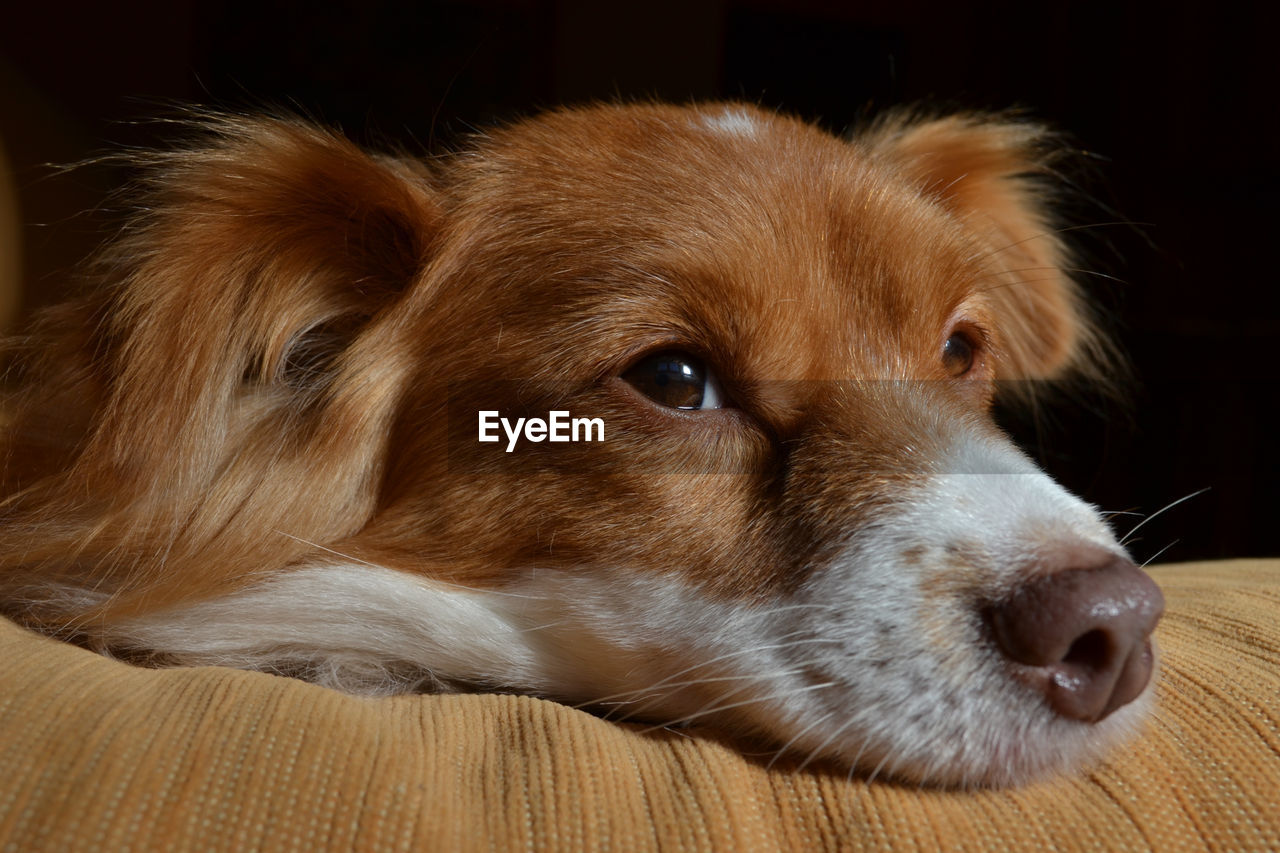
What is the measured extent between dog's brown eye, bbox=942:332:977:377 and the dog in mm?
98

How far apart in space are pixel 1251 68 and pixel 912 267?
427cm

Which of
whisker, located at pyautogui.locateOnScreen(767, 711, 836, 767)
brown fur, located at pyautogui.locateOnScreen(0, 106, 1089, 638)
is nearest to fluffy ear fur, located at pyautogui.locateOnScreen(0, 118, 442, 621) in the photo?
brown fur, located at pyautogui.locateOnScreen(0, 106, 1089, 638)

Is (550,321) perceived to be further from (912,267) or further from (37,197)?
(37,197)

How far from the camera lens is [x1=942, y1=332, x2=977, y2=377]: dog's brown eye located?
1.64 meters

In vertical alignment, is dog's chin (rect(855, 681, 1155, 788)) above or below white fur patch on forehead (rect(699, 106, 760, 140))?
below

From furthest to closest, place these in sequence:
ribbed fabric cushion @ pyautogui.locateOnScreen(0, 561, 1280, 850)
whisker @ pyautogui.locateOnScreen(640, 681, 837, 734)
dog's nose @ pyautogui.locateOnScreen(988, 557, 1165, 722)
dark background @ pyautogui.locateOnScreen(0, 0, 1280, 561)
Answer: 1. dark background @ pyautogui.locateOnScreen(0, 0, 1280, 561)
2. whisker @ pyautogui.locateOnScreen(640, 681, 837, 734)
3. dog's nose @ pyautogui.locateOnScreen(988, 557, 1165, 722)
4. ribbed fabric cushion @ pyautogui.locateOnScreen(0, 561, 1280, 850)

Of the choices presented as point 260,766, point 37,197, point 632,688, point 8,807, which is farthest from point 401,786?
point 37,197

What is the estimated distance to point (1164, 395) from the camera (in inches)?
164

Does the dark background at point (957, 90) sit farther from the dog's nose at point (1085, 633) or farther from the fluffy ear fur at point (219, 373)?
the dog's nose at point (1085, 633)

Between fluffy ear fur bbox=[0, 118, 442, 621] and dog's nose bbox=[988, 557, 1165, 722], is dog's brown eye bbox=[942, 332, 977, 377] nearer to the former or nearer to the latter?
dog's nose bbox=[988, 557, 1165, 722]

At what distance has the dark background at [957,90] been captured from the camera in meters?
4.08

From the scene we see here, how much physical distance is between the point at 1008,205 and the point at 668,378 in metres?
1.24

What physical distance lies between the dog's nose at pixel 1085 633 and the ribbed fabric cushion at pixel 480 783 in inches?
2.8

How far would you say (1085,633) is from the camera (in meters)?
0.96
